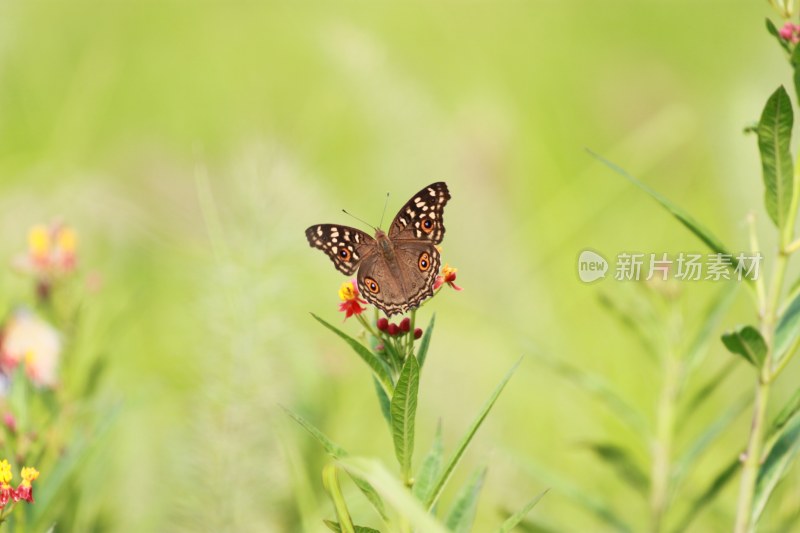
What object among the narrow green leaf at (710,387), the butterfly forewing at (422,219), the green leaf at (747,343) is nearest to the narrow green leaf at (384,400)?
the butterfly forewing at (422,219)

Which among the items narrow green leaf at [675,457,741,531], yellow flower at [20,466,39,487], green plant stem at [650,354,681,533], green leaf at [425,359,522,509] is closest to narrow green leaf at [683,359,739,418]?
green plant stem at [650,354,681,533]

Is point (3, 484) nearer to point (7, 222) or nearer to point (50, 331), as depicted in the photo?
point (50, 331)

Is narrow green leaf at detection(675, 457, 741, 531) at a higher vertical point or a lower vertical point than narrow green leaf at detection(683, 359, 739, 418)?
lower

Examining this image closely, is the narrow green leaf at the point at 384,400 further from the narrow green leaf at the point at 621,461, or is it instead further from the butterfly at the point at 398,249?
the narrow green leaf at the point at 621,461

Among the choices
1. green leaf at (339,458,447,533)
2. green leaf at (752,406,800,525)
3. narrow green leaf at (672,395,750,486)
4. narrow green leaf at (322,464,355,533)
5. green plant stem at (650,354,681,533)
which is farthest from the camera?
green plant stem at (650,354,681,533)

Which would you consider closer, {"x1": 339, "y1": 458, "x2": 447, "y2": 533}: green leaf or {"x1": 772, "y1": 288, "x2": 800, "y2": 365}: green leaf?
{"x1": 339, "y1": 458, "x2": 447, "y2": 533}: green leaf

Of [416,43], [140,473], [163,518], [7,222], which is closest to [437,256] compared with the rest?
[163,518]

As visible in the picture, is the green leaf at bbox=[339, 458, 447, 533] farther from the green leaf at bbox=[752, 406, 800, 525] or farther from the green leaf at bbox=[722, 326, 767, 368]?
the green leaf at bbox=[752, 406, 800, 525]
